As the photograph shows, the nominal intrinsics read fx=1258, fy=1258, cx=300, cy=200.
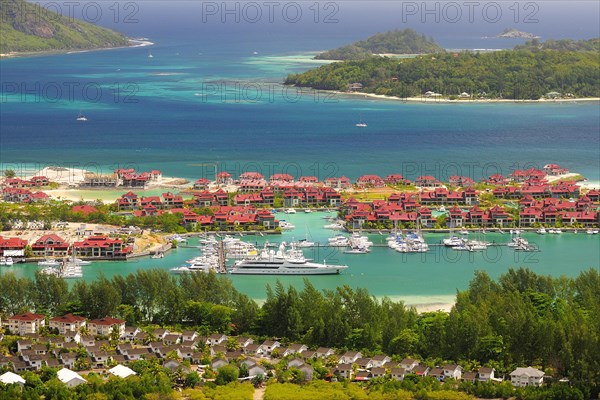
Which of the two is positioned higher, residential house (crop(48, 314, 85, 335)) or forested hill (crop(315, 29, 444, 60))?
forested hill (crop(315, 29, 444, 60))

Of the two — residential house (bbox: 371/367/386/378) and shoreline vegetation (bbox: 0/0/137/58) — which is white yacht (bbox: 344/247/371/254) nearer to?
residential house (bbox: 371/367/386/378)

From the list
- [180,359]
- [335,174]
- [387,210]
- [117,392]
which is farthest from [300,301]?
[335,174]

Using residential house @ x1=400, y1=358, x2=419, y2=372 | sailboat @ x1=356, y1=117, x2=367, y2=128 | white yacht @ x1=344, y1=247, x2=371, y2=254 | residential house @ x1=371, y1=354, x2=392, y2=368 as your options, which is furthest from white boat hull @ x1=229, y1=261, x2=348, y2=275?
sailboat @ x1=356, y1=117, x2=367, y2=128

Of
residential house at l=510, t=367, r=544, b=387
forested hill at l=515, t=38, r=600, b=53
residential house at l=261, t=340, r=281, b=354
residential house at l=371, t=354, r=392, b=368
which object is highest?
forested hill at l=515, t=38, r=600, b=53

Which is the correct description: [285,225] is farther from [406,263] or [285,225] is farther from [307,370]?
[307,370]

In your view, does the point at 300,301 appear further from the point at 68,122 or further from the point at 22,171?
the point at 68,122

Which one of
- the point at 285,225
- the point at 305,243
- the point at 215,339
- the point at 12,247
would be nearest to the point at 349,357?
the point at 215,339

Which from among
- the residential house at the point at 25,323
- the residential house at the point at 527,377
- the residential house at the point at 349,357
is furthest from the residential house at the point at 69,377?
the residential house at the point at 527,377
